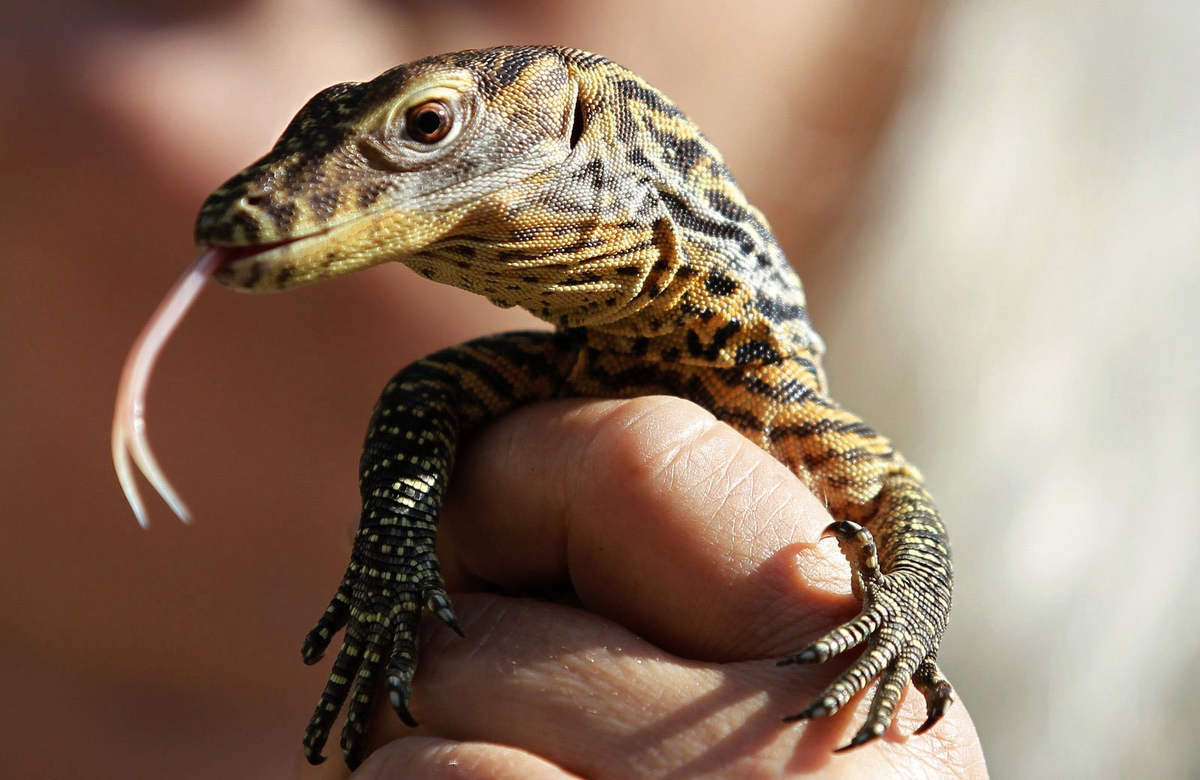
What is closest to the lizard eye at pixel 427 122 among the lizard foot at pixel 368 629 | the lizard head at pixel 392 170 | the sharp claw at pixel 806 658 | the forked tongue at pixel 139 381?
the lizard head at pixel 392 170

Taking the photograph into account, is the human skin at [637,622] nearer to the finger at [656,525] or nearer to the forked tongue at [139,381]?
the finger at [656,525]

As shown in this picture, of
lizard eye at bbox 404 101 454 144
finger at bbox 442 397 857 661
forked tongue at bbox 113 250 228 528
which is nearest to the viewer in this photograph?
forked tongue at bbox 113 250 228 528

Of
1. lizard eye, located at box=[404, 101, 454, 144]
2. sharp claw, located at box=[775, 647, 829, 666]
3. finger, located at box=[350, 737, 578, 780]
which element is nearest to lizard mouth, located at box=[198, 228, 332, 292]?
lizard eye, located at box=[404, 101, 454, 144]

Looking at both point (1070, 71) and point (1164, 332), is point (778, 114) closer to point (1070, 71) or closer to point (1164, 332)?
point (1070, 71)

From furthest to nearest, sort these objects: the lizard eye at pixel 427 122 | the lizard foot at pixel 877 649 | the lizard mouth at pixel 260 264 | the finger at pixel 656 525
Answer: the finger at pixel 656 525, the lizard eye at pixel 427 122, the lizard foot at pixel 877 649, the lizard mouth at pixel 260 264

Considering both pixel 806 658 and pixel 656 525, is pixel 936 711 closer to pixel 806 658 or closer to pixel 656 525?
pixel 806 658

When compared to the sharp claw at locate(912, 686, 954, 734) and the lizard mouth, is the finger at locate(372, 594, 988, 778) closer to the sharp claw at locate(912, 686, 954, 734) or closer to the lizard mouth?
the sharp claw at locate(912, 686, 954, 734)

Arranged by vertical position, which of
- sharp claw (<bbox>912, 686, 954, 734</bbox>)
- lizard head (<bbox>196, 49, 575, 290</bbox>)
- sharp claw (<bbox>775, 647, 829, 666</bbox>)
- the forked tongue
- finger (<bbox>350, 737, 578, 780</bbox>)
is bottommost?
finger (<bbox>350, 737, 578, 780</bbox>)
